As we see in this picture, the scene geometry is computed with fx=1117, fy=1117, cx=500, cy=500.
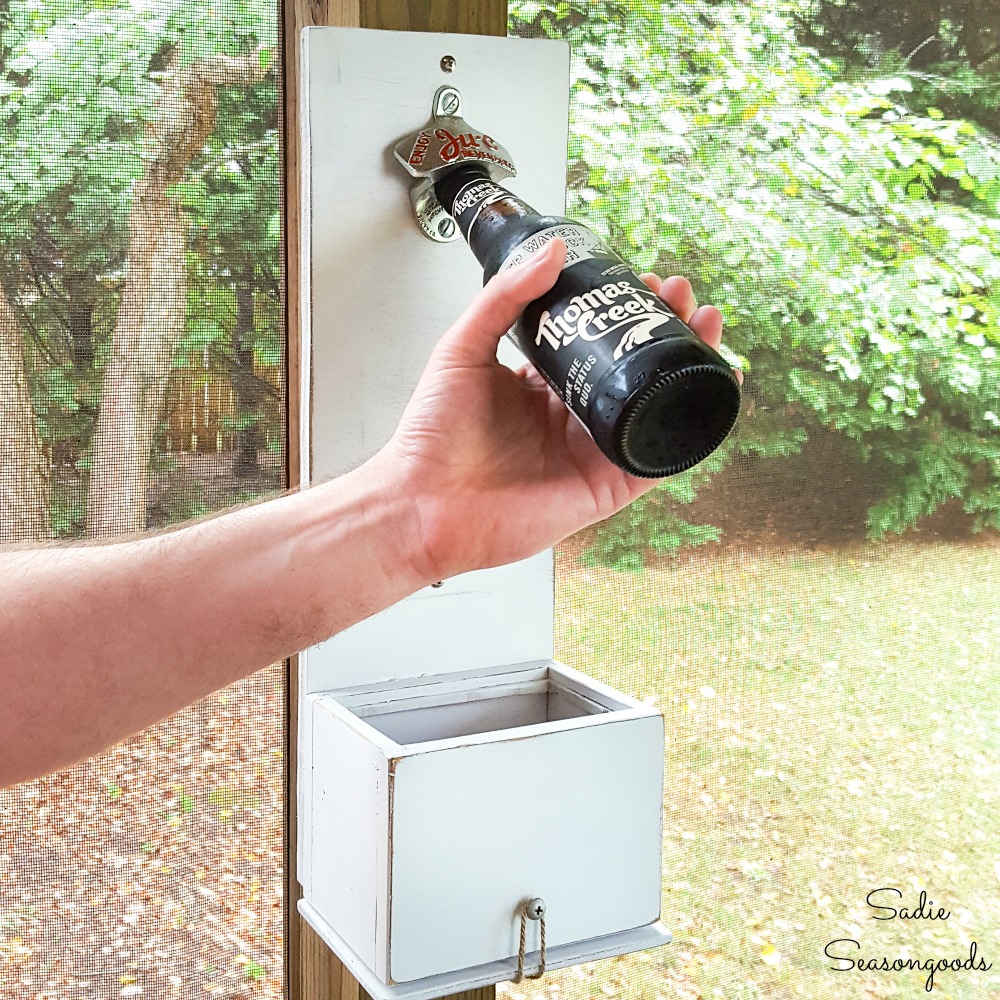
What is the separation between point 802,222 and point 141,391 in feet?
Result: 2.28

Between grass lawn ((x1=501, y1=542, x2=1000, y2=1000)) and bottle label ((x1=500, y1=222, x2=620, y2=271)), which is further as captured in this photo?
grass lawn ((x1=501, y1=542, x2=1000, y2=1000))

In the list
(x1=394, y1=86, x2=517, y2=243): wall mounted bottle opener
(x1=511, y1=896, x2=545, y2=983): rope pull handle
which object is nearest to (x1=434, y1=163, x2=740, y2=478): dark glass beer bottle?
(x1=394, y1=86, x2=517, y2=243): wall mounted bottle opener

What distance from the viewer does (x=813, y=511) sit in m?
1.19

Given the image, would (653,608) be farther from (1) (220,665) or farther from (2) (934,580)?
(1) (220,665)

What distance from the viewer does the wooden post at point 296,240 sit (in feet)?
2.92

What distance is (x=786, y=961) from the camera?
1224 mm

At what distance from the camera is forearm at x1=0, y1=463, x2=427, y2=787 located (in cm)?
68

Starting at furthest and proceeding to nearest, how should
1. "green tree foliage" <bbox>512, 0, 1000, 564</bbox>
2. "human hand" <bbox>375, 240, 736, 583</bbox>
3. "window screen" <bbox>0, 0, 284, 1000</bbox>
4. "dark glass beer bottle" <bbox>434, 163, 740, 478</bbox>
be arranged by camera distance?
"green tree foliage" <bbox>512, 0, 1000, 564</bbox>
"window screen" <bbox>0, 0, 284, 1000</bbox>
"human hand" <bbox>375, 240, 736, 583</bbox>
"dark glass beer bottle" <bbox>434, 163, 740, 478</bbox>

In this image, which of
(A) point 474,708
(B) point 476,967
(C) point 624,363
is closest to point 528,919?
(B) point 476,967

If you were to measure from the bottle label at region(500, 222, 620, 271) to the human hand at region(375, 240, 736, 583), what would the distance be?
0.12 ft

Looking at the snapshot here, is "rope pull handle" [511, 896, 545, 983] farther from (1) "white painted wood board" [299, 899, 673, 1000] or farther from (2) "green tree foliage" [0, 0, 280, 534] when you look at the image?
(2) "green tree foliage" [0, 0, 280, 534]

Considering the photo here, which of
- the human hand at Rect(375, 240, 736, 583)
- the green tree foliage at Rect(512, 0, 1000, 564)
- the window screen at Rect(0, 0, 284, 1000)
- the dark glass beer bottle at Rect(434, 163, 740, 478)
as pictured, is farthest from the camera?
the green tree foliage at Rect(512, 0, 1000, 564)

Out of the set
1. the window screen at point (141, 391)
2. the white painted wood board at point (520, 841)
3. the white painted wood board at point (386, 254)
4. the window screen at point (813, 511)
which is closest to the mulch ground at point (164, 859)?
the window screen at point (141, 391)

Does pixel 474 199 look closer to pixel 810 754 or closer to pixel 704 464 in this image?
pixel 704 464
